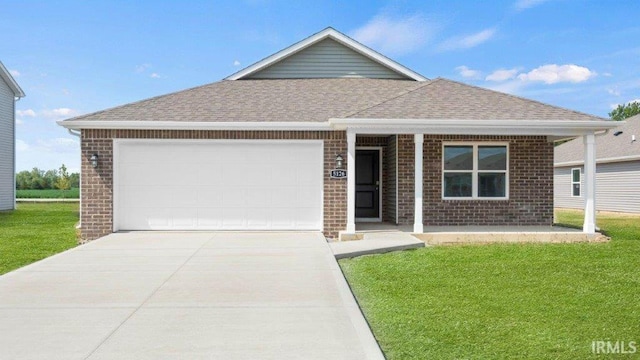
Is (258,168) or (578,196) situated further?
(578,196)

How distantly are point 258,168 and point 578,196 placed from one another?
19.8 m

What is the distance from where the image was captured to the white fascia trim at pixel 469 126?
11.8m

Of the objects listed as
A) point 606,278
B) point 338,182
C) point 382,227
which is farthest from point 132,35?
point 606,278

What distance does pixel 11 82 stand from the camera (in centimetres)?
2686

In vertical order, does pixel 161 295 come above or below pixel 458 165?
below

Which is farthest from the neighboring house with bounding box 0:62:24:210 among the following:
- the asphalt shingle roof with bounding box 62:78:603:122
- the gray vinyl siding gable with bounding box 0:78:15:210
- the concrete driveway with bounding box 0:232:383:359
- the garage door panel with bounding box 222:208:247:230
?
the concrete driveway with bounding box 0:232:383:359

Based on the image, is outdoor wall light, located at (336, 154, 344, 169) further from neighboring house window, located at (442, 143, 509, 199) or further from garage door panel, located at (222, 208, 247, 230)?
neighboring house window, located at (442, 143, 509, 199)

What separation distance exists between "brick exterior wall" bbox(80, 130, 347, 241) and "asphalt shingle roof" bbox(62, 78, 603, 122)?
1.16ft

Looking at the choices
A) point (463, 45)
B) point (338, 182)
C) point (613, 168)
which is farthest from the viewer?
point (613, 168)

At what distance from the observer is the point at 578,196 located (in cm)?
2647

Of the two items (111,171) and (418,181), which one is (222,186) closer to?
(111,171)

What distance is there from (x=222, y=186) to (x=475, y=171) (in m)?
6.57

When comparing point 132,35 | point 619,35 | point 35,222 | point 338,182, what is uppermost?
point 619,35

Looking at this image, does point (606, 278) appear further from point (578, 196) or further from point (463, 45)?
point (578, 196)
